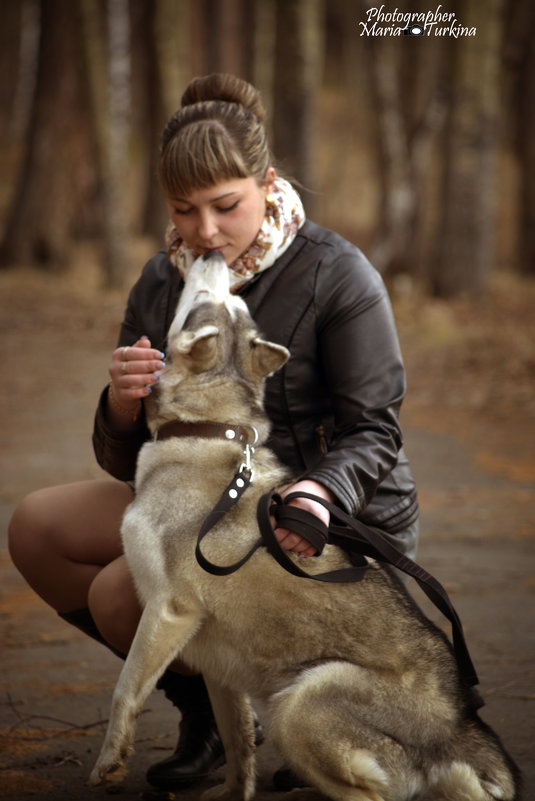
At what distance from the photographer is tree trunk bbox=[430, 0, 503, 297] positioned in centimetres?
1638

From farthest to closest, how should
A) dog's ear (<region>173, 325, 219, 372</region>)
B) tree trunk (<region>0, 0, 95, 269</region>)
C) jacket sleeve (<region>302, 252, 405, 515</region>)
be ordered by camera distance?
tree trunk (<region>0, 0, 95, 269</region>) < dog's ear (<region>173, 325, 219, 372</region>) < jacket sleeve (<region>302, 252, 405, 515</region>)

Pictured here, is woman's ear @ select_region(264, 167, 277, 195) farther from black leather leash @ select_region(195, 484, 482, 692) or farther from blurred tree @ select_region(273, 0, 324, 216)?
blurred tree @ select_region(273, 0, 324, 216)

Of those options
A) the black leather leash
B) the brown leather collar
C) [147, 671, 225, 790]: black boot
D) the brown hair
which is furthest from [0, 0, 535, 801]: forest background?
the brown leather collar

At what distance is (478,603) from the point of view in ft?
18.2

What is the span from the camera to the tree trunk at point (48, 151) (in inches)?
792

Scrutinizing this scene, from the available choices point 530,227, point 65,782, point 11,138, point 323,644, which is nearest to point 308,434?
point 323,644

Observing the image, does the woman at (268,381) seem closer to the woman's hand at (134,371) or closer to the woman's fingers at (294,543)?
the woman's hand at (134,371)

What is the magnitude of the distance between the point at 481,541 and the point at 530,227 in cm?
1608

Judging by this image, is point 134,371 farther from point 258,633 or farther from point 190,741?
point 190,741

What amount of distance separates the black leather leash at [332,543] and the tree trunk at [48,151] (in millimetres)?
18189

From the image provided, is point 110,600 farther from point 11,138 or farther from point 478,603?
point 11,138

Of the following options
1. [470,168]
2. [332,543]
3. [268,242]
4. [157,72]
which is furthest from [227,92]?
[157,72]

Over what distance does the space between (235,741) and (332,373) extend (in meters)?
1.47

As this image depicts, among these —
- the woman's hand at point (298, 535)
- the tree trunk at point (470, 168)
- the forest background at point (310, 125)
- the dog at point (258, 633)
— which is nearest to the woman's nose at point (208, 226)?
the dog at point (258, 633)
